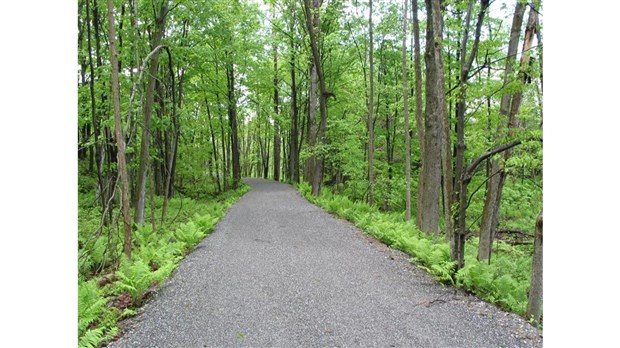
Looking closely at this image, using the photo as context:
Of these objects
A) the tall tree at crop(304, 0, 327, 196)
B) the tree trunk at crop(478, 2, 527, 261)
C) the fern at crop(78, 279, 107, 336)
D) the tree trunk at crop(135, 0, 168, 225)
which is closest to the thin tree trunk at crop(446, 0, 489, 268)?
the tree trunk at crop(478, 2, 527, 261)

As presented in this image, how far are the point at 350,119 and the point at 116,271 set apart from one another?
13.3 meters

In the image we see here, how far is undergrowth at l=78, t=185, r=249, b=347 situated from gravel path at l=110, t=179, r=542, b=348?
0.19 metres

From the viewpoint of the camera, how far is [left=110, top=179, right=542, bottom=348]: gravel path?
3436 millimetres

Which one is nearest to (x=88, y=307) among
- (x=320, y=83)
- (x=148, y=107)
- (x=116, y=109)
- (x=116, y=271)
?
(x=116, y=271)

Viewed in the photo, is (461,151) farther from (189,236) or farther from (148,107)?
(148,107)

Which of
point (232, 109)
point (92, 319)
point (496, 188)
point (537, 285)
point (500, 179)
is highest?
point (232, 109)

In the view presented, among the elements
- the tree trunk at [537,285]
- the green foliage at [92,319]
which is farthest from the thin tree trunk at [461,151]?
the green foliage at [92,319]

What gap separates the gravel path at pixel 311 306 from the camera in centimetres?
344

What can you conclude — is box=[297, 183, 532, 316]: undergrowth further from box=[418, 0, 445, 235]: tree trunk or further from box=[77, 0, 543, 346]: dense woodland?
box=[418, 0, 445, 235]: tree trunk

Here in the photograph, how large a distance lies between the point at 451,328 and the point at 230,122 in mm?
16518

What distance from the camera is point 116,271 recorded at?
4.79 meters

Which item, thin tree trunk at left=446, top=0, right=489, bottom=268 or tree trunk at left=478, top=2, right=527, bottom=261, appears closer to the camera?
thin tree trunk at left=446, top=0, right=489, bottom=268

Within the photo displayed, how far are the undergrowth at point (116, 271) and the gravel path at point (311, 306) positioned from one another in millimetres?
194

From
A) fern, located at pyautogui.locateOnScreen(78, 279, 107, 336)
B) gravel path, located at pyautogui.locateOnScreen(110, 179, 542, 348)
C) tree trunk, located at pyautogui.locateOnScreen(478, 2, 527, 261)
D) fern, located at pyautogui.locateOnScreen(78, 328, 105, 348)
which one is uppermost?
tree trunk, located at pyautogui.locateOnScreen(478, 2, 527, 261)
